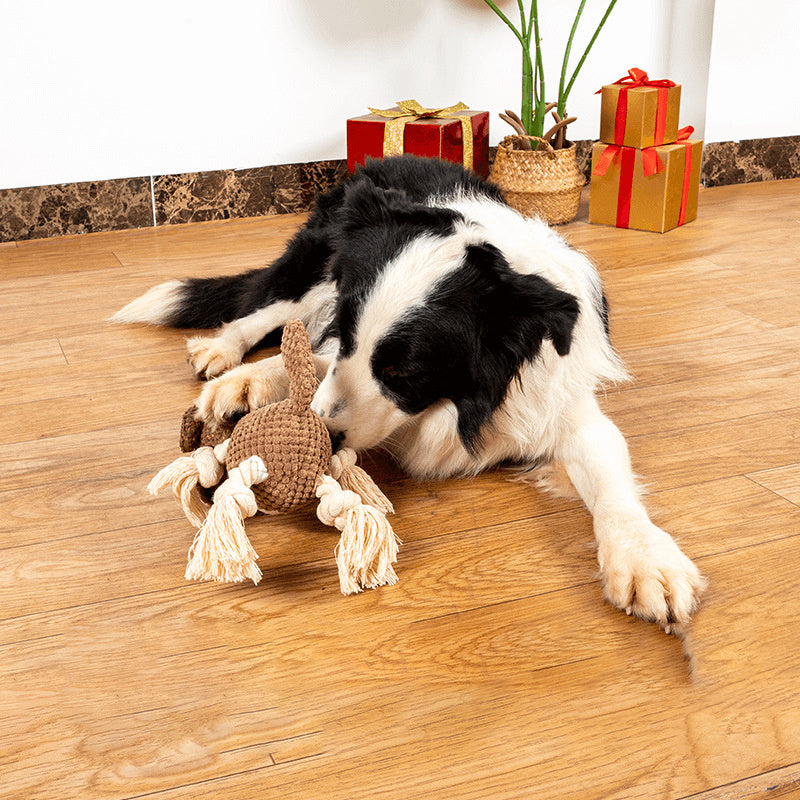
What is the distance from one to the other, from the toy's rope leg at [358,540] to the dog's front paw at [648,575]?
32 cm

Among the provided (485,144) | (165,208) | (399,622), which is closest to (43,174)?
(165,208)

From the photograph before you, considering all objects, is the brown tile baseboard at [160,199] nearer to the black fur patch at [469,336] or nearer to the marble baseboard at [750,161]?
the marble baseboard at [750,161]

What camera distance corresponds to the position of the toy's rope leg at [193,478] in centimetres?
139

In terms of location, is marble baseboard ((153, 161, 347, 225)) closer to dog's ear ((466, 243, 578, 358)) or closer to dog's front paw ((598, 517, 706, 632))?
dog's ear ((466, 243, 578, 358))

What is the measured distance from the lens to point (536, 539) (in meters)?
1.48

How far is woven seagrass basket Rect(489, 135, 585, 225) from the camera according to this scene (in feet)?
11.2

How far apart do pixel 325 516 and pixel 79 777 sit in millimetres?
506

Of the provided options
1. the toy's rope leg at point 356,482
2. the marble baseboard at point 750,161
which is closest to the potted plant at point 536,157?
the marble baseboard at point 750,161

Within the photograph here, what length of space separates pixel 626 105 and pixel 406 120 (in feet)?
2.71

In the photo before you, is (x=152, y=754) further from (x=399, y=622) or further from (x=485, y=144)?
(x=485, y=144)

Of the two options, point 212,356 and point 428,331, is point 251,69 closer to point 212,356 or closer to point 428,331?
point 212,356

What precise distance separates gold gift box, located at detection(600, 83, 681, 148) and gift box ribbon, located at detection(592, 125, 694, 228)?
3 centimetres

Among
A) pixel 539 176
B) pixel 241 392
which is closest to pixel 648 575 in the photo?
pixel 241 392

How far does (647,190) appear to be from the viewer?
3.40 meters
